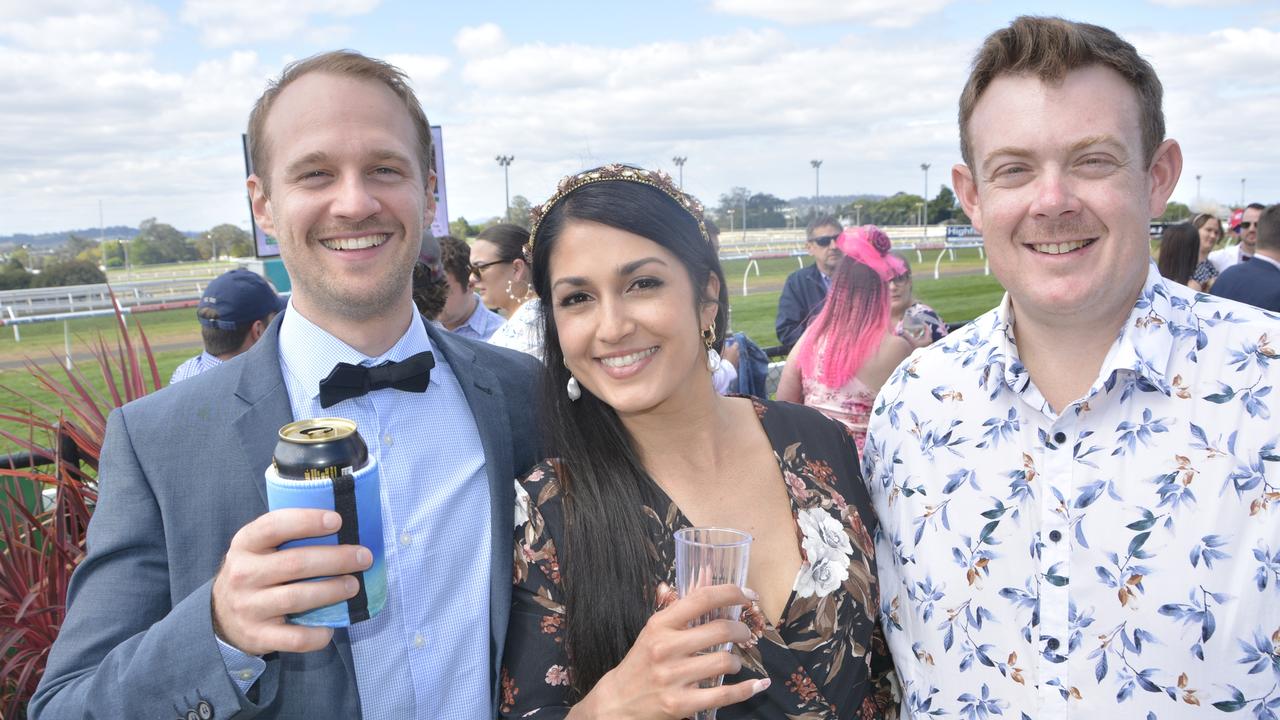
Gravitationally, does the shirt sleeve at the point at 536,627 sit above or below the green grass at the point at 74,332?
above

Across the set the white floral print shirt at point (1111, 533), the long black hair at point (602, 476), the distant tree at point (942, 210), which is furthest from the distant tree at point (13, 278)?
the distant tree at point (942, 210)

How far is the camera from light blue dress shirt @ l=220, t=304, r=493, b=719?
2094 mm

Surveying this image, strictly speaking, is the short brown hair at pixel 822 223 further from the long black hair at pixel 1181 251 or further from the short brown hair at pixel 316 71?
the short brown hair at pixel 316 71

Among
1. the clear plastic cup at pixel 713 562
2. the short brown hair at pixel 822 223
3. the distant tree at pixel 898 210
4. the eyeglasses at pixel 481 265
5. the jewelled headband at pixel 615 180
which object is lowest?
the clear plastic cup at pixel 713 562

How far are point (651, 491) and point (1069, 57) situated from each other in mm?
1548

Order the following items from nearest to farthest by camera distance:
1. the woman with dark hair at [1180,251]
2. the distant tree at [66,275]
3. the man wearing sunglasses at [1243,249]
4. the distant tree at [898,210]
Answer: the woman with dark hair at [1180,251] < the man wearing sunglasses at [1243,249] < the distant tree at [66,275] < the distant tree at [898,210]

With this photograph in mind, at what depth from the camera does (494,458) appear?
236cm

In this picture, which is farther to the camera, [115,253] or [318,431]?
[115,253]

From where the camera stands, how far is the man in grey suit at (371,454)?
1.72 m

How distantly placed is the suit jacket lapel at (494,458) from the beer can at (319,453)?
0.78 metres

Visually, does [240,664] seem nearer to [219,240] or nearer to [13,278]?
[13,278]

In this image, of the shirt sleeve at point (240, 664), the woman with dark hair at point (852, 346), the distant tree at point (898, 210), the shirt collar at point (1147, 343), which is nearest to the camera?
the shirt sleeve at point (240, 664)

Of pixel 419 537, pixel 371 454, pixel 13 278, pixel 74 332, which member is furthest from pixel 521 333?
pixel 13 278

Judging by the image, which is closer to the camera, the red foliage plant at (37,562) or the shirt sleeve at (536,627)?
the shirt sleeve at (536,627)
